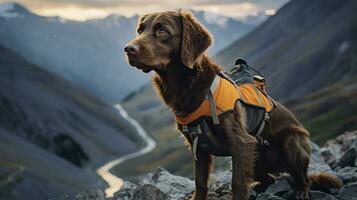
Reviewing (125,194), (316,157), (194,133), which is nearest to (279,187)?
(194,133)

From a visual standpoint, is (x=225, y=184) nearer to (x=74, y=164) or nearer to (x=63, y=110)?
(x=74, y=164)

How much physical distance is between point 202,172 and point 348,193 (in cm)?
335

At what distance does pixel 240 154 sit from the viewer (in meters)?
10.6

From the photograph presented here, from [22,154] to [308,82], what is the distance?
10595cm

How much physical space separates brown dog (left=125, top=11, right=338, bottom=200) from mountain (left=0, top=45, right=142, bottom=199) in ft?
242

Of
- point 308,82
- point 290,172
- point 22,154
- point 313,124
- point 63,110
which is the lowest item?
point 290,172

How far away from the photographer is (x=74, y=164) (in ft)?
434

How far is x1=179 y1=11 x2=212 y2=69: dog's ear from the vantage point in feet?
32.4

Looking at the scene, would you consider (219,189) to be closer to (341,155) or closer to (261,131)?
(261,131)

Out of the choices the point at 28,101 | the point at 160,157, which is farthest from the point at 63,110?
the point at 160,157

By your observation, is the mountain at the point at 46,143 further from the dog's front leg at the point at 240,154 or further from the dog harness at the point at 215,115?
the dog's front leg at the point at 240,154

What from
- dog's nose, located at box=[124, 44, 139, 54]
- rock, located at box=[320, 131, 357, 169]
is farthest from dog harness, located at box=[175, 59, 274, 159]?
rock, located at box=[320, 131, 357, 169]

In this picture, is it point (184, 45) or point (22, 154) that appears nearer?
point (184, 45)

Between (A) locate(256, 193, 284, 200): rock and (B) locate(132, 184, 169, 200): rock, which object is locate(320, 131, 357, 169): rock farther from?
(B) locate(132, 184, 169, 200): rock
